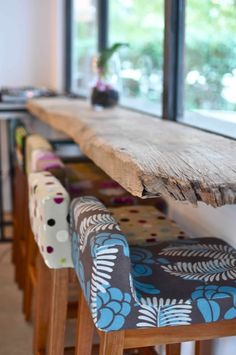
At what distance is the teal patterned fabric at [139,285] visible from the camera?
118cm

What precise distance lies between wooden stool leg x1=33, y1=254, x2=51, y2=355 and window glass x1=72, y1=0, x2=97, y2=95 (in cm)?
174

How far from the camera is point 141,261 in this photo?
4.61 ft

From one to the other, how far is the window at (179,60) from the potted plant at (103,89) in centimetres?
7

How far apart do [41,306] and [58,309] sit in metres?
0.28

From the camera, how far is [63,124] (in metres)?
2.27

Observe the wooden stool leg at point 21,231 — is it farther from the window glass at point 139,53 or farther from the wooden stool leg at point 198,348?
the wooden stool leg at point 198,348

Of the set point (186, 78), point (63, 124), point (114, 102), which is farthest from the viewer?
point (114, 102)

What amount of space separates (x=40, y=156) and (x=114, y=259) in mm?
982

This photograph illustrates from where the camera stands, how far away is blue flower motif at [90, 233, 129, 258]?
1172 mm

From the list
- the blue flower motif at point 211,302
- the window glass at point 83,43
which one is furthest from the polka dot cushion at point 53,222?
the window glass at point 83,43

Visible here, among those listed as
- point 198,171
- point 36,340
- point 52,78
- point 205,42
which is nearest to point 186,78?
point 205,42

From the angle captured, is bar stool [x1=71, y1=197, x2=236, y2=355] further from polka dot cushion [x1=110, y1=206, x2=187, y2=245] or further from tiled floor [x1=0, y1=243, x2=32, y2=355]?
tiled floor [x1=0, y1=243, x2=32, y2=355]

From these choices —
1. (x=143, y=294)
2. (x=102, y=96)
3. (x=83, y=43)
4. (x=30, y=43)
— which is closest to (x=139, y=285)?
(x=143, y=294)

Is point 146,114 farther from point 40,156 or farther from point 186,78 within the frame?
point 40,156
